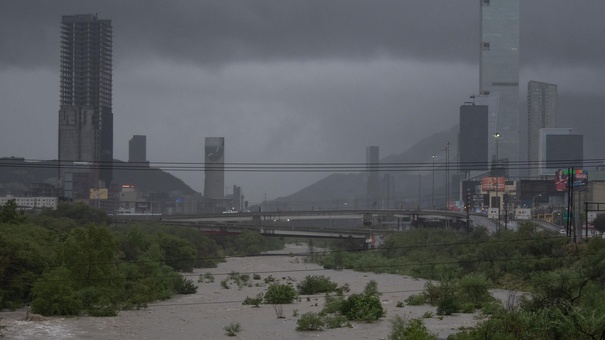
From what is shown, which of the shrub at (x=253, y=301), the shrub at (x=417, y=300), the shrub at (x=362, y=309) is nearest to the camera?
the shrub at (x=362, y=309)

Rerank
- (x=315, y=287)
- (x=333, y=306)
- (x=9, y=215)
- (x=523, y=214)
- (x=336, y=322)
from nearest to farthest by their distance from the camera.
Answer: (x=336, y=322) < (x=333, y=306) < (x=9, y=215) < (x=315, y=287) < (x=523, y=214)

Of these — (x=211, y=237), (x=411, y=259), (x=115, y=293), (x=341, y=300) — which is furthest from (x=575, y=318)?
(x=211, y=237)

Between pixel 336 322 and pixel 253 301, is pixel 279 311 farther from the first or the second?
pixel 336 322

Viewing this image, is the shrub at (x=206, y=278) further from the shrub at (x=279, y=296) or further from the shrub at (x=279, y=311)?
the shrub at (x=279, y=311)

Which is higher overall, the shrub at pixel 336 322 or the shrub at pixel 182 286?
the shrub at pixel 336 322

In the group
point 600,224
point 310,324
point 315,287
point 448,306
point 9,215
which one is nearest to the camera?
point 310,324

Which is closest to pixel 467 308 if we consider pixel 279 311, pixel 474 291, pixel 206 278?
pixel 474 291

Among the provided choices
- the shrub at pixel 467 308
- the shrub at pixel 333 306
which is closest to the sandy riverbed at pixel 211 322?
the shrub at pixel 467 308

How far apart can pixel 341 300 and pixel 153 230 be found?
193 feet

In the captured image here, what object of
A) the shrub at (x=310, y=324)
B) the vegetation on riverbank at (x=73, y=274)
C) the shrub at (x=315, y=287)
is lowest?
the shrub at (x=315, y=287)

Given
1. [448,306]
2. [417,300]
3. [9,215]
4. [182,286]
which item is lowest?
[182,286]

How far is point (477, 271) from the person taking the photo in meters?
94.7

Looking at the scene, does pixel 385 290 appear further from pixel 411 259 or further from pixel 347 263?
pixel 347 263

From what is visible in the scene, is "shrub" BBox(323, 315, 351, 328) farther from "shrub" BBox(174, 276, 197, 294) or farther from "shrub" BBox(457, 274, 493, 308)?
"shrub" BBox(174, 276, 197, 294)
